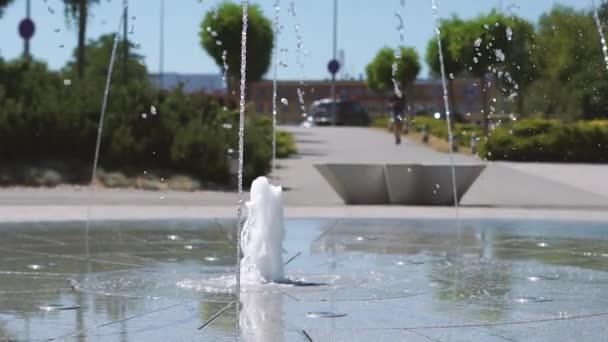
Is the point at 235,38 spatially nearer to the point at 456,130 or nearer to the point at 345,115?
the point at 456,130

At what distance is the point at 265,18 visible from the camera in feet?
150

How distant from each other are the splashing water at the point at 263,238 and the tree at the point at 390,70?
40.4 meters

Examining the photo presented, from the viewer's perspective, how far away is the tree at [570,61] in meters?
20.5

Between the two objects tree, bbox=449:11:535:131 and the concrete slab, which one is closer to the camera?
the concrete slab

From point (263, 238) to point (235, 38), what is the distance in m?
35.5

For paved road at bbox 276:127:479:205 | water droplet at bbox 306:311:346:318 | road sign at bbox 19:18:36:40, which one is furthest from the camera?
road sign at bbox 19:18:36:40

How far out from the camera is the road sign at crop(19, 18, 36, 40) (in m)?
40.4

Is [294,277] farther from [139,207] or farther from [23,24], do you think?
[23,24]

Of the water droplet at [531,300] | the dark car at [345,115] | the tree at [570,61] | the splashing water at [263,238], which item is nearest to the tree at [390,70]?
the dark car at [345,115]

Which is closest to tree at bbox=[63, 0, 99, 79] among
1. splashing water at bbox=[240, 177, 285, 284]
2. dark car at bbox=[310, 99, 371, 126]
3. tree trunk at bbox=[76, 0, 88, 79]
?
tree trunk at bbox=[76, 0, 88, 79]

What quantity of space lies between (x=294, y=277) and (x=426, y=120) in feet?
119

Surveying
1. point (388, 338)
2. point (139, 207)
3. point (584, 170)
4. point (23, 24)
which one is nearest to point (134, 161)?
point (139, 207)

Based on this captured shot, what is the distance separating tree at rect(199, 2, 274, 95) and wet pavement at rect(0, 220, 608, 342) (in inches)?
1145

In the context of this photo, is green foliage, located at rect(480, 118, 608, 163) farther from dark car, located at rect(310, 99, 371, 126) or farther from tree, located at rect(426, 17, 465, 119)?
dark car, located at rect(310, 99, 371, 126)
